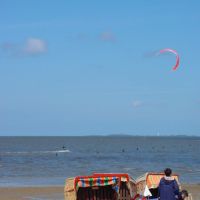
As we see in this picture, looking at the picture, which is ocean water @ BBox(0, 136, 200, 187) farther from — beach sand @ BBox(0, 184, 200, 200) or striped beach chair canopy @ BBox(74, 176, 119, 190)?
striped beach chair canopy @ BBox(74, 176, 119, 190)

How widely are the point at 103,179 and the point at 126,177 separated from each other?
0.68 meters

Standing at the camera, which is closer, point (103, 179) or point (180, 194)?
point (180, 194)

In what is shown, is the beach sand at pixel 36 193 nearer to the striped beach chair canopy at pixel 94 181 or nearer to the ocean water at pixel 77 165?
the ocean water at pixel 77 165

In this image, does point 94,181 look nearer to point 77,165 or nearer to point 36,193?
point 36,193

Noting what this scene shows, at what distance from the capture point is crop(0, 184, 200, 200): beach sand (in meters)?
22.1

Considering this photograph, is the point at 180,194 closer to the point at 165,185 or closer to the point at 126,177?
the point at 165,185

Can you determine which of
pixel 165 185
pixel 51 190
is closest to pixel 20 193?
pixel 51 190

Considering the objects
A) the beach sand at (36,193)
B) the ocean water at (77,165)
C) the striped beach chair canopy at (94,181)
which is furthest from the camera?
the ocean water at (77,165)

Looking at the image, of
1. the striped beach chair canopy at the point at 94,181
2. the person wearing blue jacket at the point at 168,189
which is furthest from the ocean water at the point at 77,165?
the person wearing blue jacket at the point at 168,189

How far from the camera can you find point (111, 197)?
680 inches

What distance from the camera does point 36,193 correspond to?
23.8m

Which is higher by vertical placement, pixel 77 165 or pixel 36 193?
pixel 77 165

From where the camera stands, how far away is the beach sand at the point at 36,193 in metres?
22.1

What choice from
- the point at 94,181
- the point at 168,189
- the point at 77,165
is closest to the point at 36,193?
the point at 94,181
